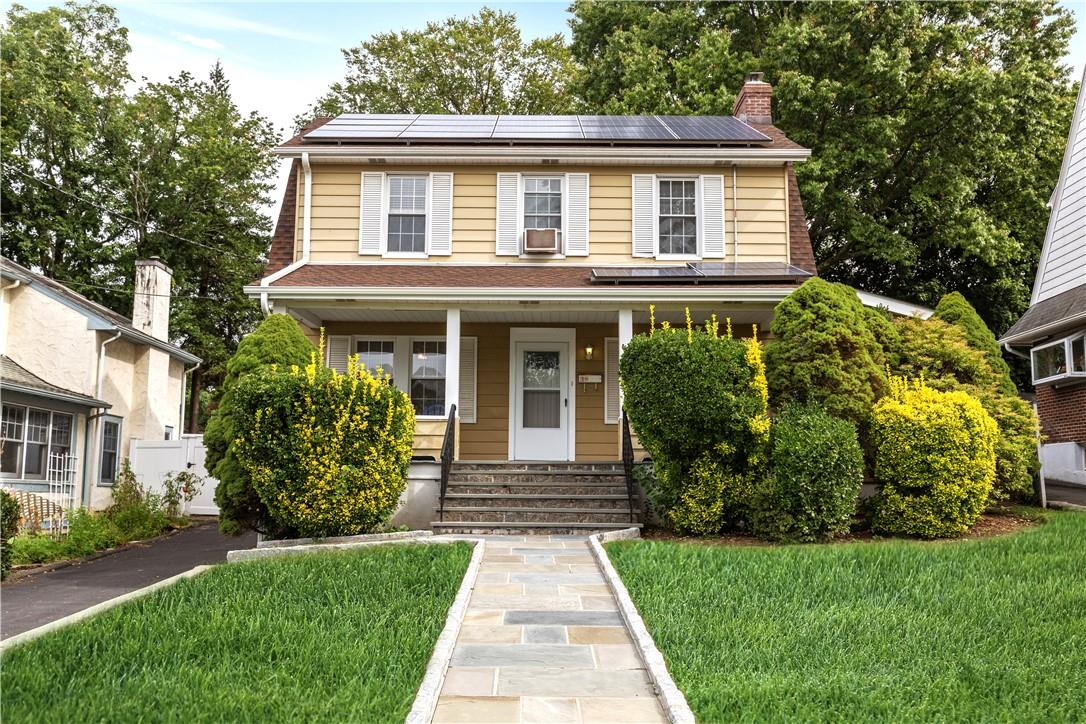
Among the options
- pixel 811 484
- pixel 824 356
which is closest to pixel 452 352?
pixel 824 356

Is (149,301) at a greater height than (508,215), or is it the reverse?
(508,215)

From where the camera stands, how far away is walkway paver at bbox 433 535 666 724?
13.8 ft

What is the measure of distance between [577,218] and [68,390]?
1007cm

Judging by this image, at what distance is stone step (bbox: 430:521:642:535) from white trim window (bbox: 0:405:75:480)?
7.66 meters

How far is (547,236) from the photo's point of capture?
13.6 meters

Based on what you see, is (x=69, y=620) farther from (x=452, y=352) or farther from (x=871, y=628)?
(x=452, y=352)

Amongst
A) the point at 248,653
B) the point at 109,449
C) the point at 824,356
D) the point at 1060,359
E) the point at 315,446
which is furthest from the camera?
the point at 109,449

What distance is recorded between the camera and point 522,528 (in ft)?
34.3

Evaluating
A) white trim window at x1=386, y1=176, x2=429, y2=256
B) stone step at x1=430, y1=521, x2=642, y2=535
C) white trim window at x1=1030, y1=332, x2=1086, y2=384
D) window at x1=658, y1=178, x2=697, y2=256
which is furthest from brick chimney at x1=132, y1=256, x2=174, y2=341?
white trim window at x1=1030, y1=332, x2=1086, y2=384

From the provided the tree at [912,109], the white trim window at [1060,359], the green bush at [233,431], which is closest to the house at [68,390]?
the green bush at [233,431]

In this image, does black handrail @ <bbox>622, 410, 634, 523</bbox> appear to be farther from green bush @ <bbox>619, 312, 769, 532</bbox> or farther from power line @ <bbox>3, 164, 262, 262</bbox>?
power line @ <bbox>3, 164, 262, 262</bbox>

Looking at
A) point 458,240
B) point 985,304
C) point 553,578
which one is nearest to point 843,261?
point 985,304

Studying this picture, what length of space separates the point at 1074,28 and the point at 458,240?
60.3 ft

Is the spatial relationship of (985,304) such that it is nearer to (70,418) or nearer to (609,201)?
(609,201)
